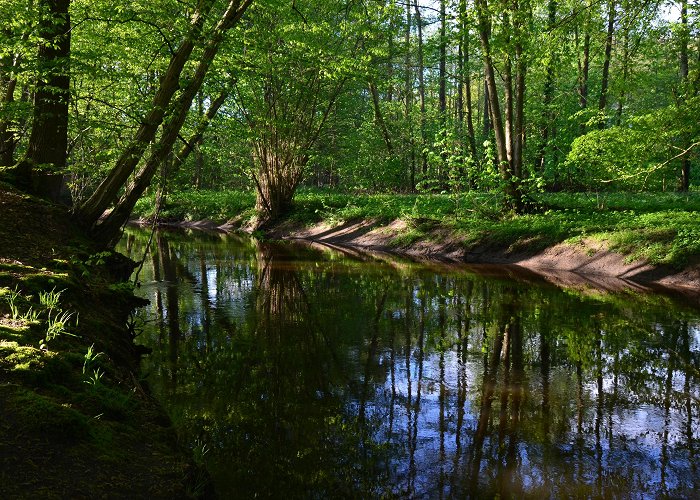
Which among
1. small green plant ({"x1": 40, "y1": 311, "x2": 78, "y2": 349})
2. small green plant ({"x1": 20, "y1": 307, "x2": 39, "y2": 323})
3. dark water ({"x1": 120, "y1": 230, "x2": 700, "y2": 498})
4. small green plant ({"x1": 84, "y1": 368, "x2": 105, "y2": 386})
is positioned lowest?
dark water ({"x1": 120, "y1": 230, "x2": 700, "y2": 498})

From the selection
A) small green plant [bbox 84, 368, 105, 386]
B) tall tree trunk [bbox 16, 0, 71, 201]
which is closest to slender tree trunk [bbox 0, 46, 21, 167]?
tall tree trunk [bbox 16, 0, 71, 201]

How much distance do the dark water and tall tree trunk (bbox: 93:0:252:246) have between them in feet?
5.39

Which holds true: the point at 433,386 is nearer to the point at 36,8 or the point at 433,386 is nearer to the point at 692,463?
the point at 692,463

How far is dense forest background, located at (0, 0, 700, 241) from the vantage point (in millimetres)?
8156

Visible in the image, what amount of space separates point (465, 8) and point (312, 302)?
8833 millimetres

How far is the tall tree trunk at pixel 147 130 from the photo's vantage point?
8008 mm

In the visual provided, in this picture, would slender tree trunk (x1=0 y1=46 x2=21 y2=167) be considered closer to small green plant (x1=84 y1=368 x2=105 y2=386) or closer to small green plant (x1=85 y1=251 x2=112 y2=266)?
small green plant (x1=85 y1=251 x2=112 y2=266)

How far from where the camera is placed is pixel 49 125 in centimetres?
846

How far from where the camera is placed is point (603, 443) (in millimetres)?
4676

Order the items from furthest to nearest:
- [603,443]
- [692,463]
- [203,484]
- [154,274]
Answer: [154,274]
[603,443]
[692,463]
[203,484]

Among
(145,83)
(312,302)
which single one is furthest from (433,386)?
(145,83)

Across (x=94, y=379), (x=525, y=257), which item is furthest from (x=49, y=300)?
(x=525, y=257)

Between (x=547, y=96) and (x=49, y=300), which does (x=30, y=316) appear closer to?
(x=49, y=300)

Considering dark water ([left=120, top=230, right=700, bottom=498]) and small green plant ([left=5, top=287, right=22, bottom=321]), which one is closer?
dark water ([left=120, top=230, right=700, bottom=498])
